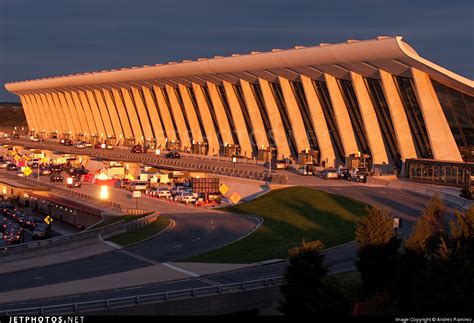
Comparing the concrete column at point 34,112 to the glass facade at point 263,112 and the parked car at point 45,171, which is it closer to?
the parked car at point 45,171

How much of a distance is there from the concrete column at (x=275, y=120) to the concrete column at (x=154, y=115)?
3375 centimetres

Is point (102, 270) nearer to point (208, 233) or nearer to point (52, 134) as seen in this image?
point (208, 233)

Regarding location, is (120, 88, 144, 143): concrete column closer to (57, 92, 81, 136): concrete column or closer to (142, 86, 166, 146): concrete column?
(142, 86, 166, 146): concrete column

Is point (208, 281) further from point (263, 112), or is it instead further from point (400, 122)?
point (263, 112)

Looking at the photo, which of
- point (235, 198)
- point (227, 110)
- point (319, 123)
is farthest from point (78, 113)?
point (235, 198)

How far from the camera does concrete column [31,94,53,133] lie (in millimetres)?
184375

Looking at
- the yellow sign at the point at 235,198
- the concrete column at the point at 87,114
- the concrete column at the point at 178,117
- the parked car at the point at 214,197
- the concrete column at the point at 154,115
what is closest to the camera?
the yellow sign at the point at 235,198

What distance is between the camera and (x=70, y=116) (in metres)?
168

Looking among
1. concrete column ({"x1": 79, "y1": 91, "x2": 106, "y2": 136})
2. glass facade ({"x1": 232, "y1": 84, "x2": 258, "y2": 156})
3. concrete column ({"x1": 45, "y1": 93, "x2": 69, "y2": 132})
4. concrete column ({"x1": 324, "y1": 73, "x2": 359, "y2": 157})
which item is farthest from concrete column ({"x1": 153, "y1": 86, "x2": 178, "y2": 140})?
concrete column ({"x1": 45, "y1": 93, "x2": 69, "y2": 132})

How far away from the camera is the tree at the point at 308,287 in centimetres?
2634

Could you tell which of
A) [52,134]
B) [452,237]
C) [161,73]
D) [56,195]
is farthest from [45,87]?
[452,237]

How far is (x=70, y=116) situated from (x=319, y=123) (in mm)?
89280

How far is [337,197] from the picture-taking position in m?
61.8

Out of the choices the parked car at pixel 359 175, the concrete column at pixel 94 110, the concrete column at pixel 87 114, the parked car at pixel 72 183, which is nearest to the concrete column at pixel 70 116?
the concrete column at pixel 87 114
